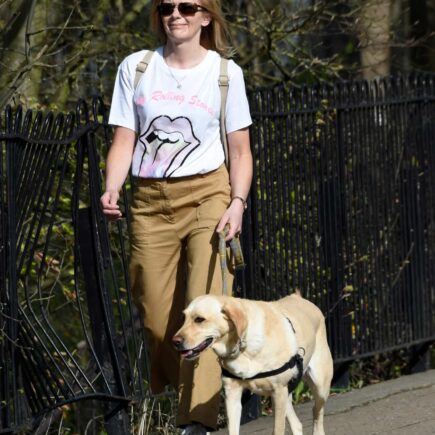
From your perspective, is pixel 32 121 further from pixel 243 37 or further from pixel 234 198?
pixel 243 37

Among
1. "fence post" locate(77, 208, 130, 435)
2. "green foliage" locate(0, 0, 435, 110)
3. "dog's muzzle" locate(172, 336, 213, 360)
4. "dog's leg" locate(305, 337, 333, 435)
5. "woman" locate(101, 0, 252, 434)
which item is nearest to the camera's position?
"dog's muzzle" locate(172, 336, 213, 360)

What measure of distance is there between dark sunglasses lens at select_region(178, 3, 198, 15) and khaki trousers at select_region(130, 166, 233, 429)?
698 millimetres

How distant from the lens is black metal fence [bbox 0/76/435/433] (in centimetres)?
592

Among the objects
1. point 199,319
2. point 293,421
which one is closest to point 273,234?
point 293,421

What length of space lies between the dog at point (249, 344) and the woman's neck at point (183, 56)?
1037 millimetres

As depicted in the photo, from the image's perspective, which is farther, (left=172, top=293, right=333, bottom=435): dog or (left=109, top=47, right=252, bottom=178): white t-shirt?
(left=109, top=47, right=252, bottom=178): white t-shirt

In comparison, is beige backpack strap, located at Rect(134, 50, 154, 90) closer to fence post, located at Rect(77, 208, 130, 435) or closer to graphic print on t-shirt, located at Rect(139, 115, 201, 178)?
graphic print on t-shirt, located at Rect(139, 115, 201, 178)

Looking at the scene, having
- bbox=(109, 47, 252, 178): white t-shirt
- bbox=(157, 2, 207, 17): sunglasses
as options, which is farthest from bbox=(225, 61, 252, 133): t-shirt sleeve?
bbox=(157, 2, 207, 17): sunglasses

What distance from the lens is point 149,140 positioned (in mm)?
5277

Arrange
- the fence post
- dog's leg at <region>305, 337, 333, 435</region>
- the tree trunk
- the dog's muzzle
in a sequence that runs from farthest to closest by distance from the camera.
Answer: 1. the tree trunk
2. the fence post
3. dog's leg at <region>305, 337, 333, 435</region>
4. the dog's muzzle

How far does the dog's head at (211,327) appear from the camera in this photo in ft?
16.1

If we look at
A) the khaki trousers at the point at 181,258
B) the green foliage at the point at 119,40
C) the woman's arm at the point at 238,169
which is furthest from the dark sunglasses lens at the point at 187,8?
the green foliage at the point at 119,40

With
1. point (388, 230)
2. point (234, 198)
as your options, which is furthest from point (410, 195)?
point (234, 198)

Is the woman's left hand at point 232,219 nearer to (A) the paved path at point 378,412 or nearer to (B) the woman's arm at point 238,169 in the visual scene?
(B) the woman's arm at point 238,169
